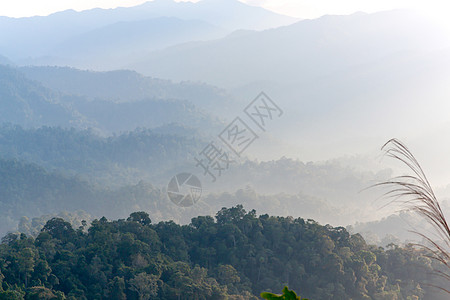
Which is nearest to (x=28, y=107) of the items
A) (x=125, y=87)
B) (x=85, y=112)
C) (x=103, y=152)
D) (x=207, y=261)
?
(x=85, y=112)

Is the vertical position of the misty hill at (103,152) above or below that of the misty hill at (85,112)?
below

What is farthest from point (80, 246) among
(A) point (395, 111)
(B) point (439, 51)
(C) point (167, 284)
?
(B) point (439, 51)

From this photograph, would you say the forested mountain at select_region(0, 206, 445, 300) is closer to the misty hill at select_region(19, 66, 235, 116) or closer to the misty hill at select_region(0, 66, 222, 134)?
the misty hill at select_region(0, 66, 222, 134)

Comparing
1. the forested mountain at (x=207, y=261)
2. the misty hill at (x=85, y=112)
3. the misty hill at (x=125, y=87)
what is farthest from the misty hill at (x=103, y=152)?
the forested mountain at (x=207, y=261)

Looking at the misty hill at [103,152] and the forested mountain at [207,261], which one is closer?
the forested mountain at [207,261]

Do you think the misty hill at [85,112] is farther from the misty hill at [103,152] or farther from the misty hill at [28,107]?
the misty hill at [103,152]

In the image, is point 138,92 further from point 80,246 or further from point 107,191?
point 80,246

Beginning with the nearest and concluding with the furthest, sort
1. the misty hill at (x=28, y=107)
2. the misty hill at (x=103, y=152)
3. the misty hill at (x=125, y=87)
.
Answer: the misty hill at (x=103, y=152)
the misty hill at (x=28, y=107)
the misty hill at (x=125, y=87)

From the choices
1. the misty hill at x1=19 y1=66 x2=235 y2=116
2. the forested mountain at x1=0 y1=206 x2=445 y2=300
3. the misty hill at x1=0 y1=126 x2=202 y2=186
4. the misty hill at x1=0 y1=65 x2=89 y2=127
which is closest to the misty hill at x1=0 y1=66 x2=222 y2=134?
the misty hill at x1=0 y1=65 x2=89 y2=127
